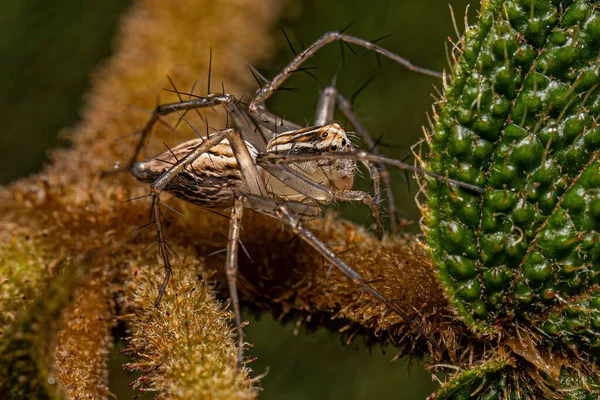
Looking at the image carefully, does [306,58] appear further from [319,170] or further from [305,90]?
[305,90]

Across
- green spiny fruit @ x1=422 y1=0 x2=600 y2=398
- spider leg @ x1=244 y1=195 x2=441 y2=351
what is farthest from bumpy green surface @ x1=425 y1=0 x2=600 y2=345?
spider leg @ x1=244 y1=195 x2=441 y2=351

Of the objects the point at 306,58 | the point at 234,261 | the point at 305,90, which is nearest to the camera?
the point at 234,261

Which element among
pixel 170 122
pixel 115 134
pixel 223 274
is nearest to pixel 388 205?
pixel 223 274

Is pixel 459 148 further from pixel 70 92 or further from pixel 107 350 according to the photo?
pixel 70 92

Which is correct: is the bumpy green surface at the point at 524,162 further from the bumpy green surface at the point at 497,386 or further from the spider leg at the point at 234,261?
the spider leg at the point at 234,261

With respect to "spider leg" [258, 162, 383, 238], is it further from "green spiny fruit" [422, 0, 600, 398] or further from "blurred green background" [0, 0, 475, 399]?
"green spiny fruit" [422, 0, 600, 398]

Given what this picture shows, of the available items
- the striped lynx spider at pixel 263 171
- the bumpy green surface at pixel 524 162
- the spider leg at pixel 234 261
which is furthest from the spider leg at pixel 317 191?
the bumpy green surface at pixel 524 162

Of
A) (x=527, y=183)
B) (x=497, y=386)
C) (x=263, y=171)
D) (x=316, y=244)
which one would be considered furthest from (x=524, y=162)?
(x=263, y=171)
